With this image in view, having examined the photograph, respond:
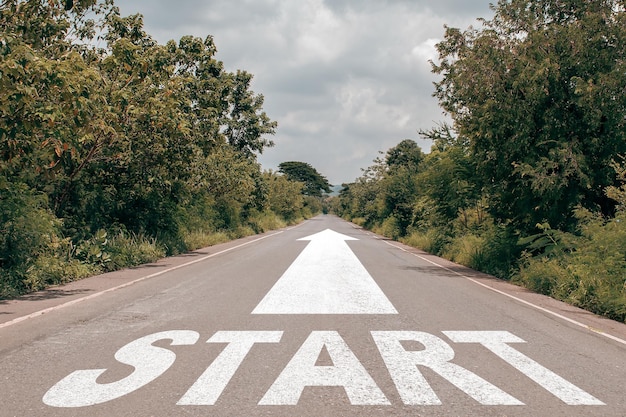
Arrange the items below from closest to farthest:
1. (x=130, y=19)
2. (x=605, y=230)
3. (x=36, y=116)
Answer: (x=36, y=116)
(x=605, y=230)
(x=130, y=19)

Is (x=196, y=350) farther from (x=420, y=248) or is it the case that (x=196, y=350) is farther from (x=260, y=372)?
(x=420, y=248)

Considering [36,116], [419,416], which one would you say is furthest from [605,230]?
[36,116]

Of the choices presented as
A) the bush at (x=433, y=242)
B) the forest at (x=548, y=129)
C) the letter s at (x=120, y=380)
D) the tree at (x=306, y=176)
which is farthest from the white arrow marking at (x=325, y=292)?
the tree at (x=306, y=176)

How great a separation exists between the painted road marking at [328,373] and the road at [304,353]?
0.07ft

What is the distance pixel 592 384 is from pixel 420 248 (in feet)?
72.7

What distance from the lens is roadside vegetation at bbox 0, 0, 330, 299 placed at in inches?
356

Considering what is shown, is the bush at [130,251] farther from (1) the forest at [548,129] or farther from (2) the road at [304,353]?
(1) the forest at [548,129]

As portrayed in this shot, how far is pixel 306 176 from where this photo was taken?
421 feet

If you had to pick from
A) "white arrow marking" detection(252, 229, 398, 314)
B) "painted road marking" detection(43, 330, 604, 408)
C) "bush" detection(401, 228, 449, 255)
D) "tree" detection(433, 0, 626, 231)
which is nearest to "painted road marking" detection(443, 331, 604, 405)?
"painted road marking" detection(43, 330, 604, 408)

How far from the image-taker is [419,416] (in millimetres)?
4039

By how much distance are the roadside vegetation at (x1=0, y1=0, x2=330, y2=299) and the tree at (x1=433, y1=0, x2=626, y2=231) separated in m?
8.93

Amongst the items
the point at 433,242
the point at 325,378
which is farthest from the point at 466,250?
the point at 325,378

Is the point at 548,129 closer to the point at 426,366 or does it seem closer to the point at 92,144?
the point at 426,366

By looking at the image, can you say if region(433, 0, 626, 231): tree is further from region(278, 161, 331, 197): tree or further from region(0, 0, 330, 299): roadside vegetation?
region(278, 161, 331, 197): tree
